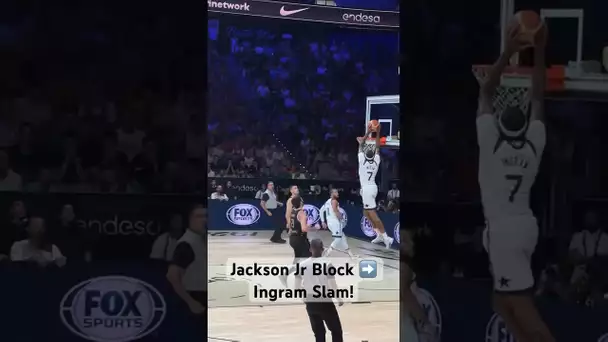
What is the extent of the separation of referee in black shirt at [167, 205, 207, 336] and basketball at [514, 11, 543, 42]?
72.7 inches

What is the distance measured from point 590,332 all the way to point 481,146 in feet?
3.68

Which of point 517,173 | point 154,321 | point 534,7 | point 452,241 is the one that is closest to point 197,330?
point 154,321

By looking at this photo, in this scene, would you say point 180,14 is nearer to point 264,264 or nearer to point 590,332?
point 264,264

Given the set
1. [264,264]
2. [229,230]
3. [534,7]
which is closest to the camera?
[534,7]

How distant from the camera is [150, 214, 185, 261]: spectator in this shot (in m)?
3.03

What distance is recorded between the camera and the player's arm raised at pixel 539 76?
301 centimetres

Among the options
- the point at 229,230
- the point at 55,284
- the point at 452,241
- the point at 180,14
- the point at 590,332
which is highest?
the point at 180,14

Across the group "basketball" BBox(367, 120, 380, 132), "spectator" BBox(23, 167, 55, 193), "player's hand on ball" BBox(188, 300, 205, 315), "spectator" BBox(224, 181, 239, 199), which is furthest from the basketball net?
"spectator" BBox(224, 181, 239, 199)

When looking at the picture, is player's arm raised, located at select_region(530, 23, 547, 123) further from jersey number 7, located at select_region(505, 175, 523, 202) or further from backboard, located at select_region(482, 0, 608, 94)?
jersey number 7, located at select_region(505, 175, 523, 202)

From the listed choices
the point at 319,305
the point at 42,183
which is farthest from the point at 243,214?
the point at 42,183

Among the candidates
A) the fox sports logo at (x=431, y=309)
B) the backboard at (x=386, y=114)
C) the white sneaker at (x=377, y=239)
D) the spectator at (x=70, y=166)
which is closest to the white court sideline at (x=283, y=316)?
the fox sports logo at (x=431, y=309)

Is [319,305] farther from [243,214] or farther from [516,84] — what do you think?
[243,214]

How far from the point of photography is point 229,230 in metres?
11.5

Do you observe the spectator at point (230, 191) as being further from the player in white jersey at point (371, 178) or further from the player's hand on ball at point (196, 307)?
the player's hand on ball at point (196, 307)
